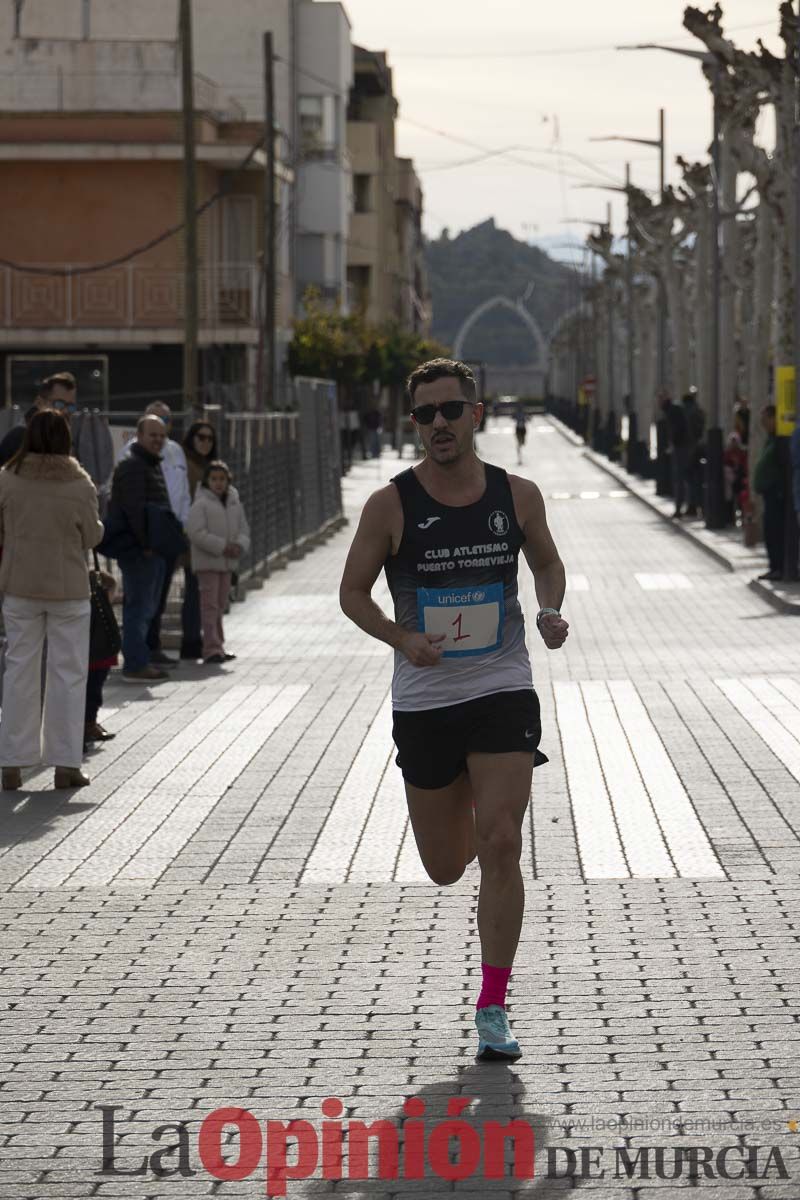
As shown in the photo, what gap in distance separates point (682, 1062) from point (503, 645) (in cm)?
128

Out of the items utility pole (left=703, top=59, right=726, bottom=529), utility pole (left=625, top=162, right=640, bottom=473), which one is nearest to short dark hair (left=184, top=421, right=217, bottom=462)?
utility pole (left=703, top=59, right=726, bottom=529)

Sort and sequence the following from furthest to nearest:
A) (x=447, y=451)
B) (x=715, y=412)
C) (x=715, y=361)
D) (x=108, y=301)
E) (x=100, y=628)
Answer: (x=108, y=301) → (x=715, y=361) → (x=715, y=412) → (x=100, y=628) → (x=447, y=451)

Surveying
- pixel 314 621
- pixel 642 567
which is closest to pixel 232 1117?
pixel 314 621

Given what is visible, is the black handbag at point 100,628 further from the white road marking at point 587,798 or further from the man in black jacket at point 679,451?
the man in black jacket at point 679,451

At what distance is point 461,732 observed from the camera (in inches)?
266

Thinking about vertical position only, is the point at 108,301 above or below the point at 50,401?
above

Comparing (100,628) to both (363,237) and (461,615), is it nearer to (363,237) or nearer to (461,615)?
(461,615)

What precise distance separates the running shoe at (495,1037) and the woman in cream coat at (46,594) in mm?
5450

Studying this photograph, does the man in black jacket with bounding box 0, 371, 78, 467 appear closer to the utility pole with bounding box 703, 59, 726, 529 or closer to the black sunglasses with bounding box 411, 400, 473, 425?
the black sunglasses with bounding box 411, 400, 473, 425

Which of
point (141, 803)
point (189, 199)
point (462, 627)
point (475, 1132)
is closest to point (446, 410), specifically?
point (462, 627)

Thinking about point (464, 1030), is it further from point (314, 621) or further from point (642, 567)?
point (642, 567)

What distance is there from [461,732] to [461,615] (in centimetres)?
33

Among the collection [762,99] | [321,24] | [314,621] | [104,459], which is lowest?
[314,621]

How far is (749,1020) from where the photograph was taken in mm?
6809
